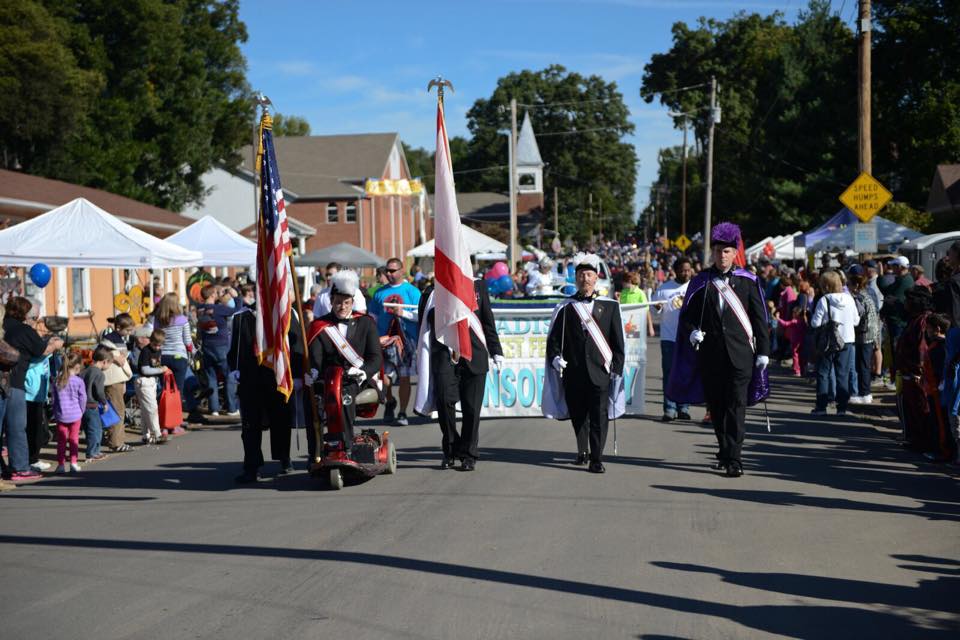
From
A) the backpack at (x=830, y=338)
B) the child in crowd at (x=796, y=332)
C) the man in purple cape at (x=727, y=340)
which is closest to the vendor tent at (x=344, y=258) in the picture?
the child in crowd at (x=796, y=332)

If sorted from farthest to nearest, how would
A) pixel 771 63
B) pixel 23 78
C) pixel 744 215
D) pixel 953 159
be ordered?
pixel 744 215 < pixel 771 63 < pixel 953 159 < pixel 23 78

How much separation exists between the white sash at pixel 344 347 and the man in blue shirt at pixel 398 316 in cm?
421

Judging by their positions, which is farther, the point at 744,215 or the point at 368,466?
the point at 744,215

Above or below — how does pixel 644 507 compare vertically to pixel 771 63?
below

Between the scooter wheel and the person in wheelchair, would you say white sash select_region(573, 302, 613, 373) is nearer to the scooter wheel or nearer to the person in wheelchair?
the person in wheelchair

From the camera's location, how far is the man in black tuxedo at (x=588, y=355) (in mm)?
10469

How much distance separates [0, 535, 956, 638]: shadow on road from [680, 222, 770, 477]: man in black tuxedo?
11.4ft

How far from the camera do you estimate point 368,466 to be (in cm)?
990

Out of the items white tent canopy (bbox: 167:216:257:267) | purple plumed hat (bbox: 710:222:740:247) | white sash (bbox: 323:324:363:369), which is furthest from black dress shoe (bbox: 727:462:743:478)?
white tent canopy (bbox: 167:216:257:267)

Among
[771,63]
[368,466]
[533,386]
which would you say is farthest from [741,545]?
[771,63]

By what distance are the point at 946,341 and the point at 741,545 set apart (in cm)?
388

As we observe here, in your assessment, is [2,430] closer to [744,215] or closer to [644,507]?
[644,507]

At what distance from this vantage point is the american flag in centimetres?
983

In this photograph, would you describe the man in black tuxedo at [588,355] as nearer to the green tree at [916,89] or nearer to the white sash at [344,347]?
the white sash at [344,347]
